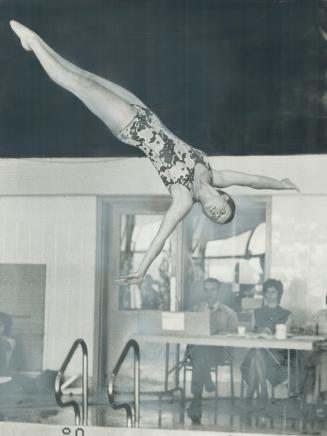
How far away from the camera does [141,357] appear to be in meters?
5.38

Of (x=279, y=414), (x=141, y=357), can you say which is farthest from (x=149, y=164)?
(x=279, y=414)

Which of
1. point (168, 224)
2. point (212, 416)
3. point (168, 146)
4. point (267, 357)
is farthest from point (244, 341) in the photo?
point (168, 146)

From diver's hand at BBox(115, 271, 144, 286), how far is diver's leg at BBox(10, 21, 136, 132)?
92 centimetres

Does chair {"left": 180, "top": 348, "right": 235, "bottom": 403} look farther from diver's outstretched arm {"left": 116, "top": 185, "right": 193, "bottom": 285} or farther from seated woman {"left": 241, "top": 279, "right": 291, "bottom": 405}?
diver's outstretched arm {"left": 116, "top": 185, "right": 193, "bottom": 285}

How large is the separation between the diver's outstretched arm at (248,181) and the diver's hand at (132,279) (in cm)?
74

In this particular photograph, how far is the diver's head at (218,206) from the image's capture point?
5.31m

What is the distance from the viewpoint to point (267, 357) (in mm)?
5254

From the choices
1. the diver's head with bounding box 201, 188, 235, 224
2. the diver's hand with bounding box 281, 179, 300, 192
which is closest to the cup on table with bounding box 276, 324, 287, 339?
the diver's head with bounding box 201, 188, 235, 224

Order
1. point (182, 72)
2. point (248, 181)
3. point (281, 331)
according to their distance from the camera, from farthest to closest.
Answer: point (182, 72)
point (248, 181)
point (281, 331)

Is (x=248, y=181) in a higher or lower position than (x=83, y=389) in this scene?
higher

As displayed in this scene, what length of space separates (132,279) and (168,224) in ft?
1.35

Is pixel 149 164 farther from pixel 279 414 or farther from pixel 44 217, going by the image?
→ pixel 279 414

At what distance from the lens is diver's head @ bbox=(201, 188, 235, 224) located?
531 cm

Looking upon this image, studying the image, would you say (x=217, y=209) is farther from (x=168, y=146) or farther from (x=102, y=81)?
(x=102, y=81)
